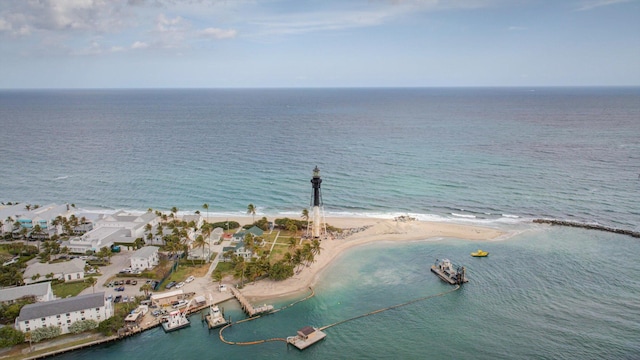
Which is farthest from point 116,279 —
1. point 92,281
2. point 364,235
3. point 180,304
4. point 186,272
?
point 364,235

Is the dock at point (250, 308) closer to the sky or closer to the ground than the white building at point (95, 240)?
closer to the ground

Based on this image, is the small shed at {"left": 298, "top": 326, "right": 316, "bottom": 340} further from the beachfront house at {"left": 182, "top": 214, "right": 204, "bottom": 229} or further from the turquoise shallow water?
the beachfront house at {"left": 182, "top": 214, "right": 204, "bottom": 229}

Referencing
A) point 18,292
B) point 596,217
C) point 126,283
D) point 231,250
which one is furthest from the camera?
point 596,217

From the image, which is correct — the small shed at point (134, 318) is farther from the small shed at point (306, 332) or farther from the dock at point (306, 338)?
the small shed at point (306, 332)

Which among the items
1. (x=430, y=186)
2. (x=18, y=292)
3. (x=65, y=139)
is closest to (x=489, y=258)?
(x=430, y=186)

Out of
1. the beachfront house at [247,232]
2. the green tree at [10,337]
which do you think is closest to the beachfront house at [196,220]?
the beachfront house at [247,232]

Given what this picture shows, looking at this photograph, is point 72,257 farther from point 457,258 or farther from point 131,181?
point 457,258
